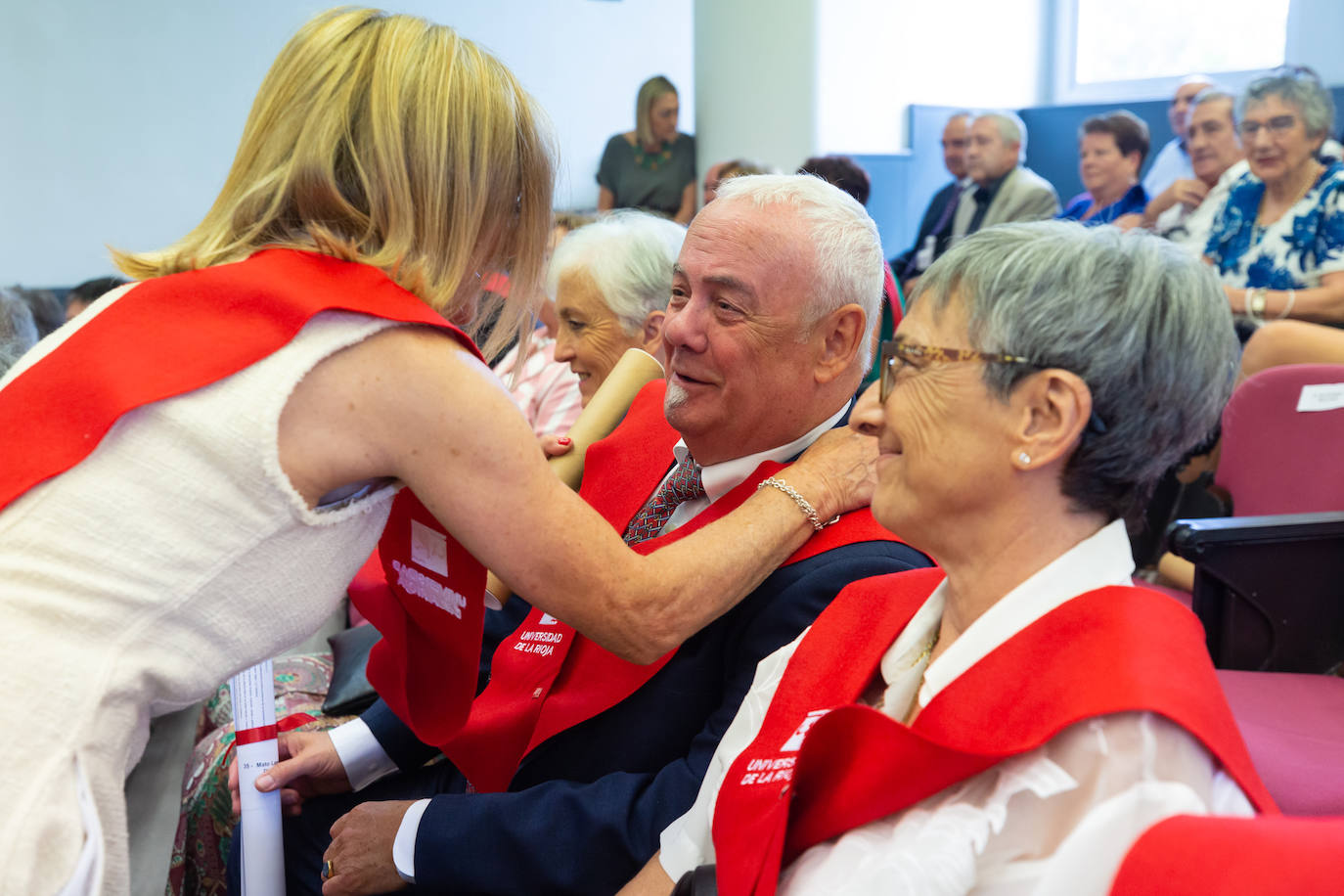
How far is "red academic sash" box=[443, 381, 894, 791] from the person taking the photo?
160 cm

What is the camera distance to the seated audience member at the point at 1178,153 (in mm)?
5836

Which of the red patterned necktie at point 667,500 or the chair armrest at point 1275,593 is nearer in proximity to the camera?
the red patterned necktie at point 667,500

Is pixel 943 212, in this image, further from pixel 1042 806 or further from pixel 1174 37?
pixel 1042 806

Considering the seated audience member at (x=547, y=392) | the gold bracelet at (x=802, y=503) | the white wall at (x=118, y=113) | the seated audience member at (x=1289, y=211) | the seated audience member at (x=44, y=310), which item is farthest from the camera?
the white wall at (x=118, y=113)

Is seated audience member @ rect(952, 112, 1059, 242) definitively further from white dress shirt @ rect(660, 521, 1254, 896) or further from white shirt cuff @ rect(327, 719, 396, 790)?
white dress shirt @ rect(660, 521, 1254, 896)

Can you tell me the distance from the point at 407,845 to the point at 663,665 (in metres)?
0.42

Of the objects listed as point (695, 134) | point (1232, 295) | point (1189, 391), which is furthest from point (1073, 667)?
point (695, 134)

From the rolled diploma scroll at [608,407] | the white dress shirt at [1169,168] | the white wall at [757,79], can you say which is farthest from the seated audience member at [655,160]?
the rolled diploma scroll at [608,407]

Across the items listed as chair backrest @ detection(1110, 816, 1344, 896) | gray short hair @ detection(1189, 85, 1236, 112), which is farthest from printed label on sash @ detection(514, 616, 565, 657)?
gray short hair @ detection(1189, 85, 1236, 112)

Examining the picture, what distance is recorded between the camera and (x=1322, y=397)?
263 centimetres

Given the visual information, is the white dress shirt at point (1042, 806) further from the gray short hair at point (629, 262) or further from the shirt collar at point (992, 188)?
the shirt collar at point (992, 188)

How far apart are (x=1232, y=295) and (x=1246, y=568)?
6.11ft

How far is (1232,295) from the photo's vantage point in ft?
12.5

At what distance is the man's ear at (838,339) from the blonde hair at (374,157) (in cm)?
61
